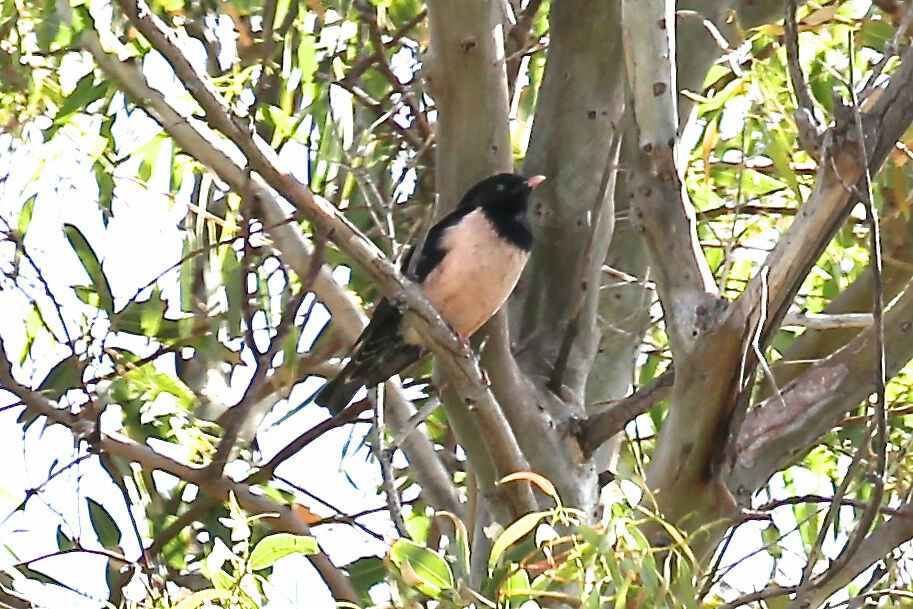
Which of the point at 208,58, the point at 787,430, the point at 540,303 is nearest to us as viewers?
the point at 787,430

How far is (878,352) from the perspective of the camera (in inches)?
80.0

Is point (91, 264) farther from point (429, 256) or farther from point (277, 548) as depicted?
point (277, 548)

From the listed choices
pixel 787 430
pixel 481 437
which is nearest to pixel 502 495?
pixel 481 437

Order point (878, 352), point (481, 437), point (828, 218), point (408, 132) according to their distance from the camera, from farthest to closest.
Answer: point (408, 132) → point (481, 437) → point (828, 218) → point (878, 352)

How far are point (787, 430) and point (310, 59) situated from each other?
1533mm

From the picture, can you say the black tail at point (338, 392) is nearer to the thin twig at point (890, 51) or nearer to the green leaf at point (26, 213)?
the green leaf at point (26, 213)

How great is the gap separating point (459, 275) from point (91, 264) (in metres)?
1.06

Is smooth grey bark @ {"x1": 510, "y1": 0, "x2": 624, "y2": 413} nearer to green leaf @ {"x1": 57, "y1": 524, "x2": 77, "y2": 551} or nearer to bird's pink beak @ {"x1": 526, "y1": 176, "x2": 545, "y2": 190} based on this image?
bird's pink beak @ {"x1": 526, "y1": 176, "x2": 545, "y2": 190}

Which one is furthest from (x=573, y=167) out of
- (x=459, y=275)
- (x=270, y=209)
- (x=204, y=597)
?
(x=204, y=597)

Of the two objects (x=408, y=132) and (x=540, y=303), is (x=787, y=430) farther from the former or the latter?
(x=408, y=132)

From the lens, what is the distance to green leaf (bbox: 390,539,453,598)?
6.04 feet

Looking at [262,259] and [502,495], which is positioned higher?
[262,259]

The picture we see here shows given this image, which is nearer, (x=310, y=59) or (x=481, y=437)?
(x=481, y=437)

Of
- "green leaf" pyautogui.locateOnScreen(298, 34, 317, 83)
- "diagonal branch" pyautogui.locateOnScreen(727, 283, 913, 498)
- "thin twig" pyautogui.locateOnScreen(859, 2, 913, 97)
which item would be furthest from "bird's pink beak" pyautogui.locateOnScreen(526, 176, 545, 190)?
"thin twig" pyautogui.locateOnScreen(859, 2, 913, 97)
